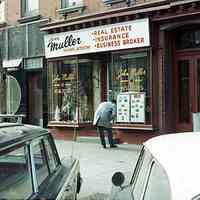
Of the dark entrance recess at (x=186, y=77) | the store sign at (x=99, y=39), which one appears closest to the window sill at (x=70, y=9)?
the store sign at (x=99, y=39)

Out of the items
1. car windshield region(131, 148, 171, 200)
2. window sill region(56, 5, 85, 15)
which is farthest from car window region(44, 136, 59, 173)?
window sill region(56, 5, 85, 15)

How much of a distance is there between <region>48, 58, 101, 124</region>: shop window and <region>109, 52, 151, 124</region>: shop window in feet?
4.47

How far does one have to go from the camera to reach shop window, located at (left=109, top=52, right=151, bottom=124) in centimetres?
1534

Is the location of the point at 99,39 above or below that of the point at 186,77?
above

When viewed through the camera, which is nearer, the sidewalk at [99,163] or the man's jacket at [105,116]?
the sidewalk at [99,163]

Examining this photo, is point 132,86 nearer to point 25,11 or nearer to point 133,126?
point 133,126

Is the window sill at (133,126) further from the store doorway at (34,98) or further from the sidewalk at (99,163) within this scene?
the store doorway at (34,98)

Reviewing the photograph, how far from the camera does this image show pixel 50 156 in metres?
5.55

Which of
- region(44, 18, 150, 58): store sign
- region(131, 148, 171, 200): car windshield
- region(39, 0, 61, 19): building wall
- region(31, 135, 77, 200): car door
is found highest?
region(39, 0, 61, 19): building wall

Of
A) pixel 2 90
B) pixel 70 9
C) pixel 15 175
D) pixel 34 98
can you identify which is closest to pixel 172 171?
pixel 15 175

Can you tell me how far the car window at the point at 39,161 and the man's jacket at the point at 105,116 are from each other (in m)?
9.93

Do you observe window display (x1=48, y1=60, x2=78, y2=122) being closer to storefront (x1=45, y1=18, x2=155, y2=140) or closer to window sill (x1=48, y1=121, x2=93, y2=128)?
storefront (x1=45, y1=18, x2=155, y2=140)

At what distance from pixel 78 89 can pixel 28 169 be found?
13.3 m

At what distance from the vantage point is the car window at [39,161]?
15.0ft
